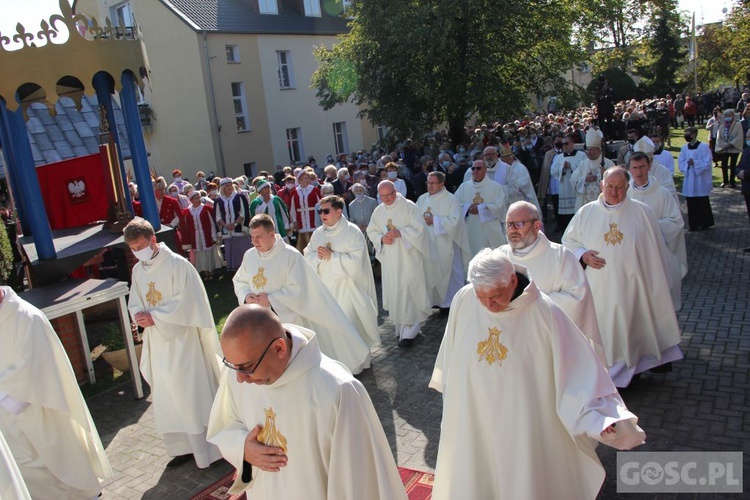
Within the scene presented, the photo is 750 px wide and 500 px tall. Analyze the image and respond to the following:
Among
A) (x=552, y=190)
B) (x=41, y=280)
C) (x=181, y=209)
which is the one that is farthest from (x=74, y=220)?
(x=552, y=190)

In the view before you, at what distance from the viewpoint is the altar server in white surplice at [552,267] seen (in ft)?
16.5

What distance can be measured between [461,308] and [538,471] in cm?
104

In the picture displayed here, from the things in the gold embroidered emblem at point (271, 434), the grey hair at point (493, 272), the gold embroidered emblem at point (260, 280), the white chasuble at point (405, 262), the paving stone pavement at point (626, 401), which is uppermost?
the grey hair at point (493, 272)

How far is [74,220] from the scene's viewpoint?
10.5m

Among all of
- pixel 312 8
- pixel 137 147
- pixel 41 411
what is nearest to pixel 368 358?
pixel 41 411

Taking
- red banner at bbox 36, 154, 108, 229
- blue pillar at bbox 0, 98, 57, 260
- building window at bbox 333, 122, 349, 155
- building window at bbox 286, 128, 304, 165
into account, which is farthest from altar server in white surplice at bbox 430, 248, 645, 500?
building window at bbox 333, 122, 349, 155

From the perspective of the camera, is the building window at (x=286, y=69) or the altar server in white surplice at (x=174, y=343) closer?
the altar server in white surplice at (x=174, y=343)

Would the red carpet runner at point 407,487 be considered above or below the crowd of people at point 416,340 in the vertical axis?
below

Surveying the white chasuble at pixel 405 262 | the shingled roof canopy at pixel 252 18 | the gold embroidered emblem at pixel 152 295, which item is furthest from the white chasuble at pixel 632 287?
the shingled roof canopy at pixel 252 18

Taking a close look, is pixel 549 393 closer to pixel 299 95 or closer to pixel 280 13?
pixel 299 95

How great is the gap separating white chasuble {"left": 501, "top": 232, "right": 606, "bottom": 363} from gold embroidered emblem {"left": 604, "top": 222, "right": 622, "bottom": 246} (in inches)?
63.2

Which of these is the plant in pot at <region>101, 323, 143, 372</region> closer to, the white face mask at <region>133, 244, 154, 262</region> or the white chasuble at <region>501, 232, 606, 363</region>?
the white face mask at <region>133, 244, 154, 262</region>

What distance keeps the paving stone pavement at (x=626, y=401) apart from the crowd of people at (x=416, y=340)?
236mm

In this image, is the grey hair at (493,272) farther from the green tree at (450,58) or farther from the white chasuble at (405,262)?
the green tree at (450,58)
